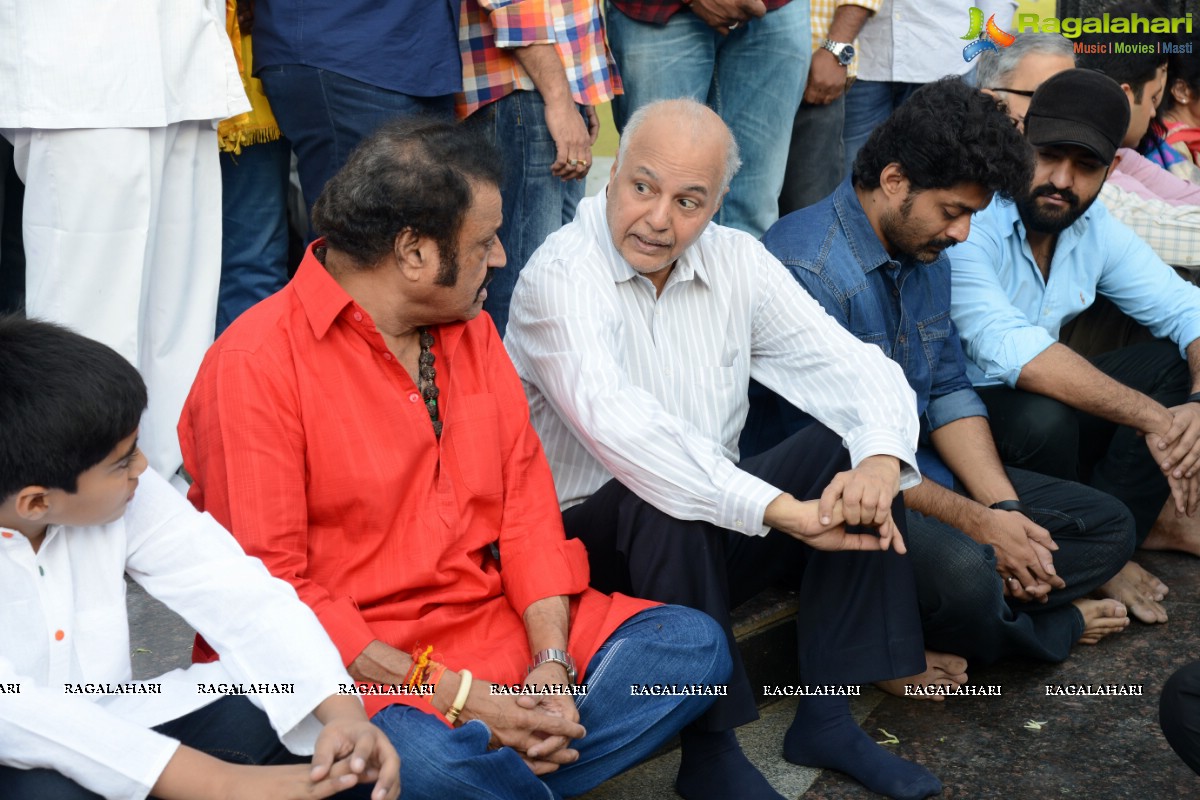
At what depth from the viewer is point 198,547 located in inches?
91.1

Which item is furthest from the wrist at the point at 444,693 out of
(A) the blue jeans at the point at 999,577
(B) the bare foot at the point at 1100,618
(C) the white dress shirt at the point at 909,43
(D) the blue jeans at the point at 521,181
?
(C) the white dress shirt at the point at 909,43

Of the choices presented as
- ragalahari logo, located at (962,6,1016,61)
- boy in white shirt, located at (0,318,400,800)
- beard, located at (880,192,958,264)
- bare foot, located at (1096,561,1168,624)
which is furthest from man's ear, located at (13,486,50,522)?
ragalahari logo, located at (962,6,1016,61)

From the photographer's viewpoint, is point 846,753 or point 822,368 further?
point 822,368

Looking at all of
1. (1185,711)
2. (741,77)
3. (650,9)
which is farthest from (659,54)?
(1185,711)

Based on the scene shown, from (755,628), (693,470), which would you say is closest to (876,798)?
(755,628)

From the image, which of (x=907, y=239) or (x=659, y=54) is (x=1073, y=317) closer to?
(x=907, y=239)

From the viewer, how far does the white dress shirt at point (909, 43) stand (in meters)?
4.90

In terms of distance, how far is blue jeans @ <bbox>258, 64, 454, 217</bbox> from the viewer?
11.4ft

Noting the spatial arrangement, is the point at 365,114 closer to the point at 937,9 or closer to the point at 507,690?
the point at 507,690

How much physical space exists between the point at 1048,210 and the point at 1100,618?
1.28 meters

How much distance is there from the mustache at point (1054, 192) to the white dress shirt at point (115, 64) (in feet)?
7.90

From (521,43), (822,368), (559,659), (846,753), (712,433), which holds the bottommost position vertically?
(846,753)

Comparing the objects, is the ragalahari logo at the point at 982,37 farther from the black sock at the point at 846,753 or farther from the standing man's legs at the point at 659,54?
the black sock at the point at 846,753

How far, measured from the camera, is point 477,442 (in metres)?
2.74
